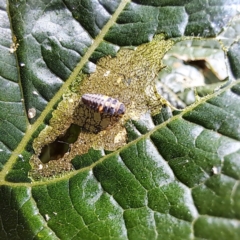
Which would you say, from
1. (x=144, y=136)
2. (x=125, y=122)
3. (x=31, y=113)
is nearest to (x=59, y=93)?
(x=31, y=113)

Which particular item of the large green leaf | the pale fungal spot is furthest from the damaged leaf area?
the pale fungal spot

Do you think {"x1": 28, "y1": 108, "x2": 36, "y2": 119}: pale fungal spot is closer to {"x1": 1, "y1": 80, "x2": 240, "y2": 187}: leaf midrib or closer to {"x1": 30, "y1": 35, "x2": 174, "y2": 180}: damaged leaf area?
{"x1": 30, "y1": 35, "x2": 174, "y2": 180}: damaged leaf area

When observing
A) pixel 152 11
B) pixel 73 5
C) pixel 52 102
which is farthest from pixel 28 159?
pixel 152 11

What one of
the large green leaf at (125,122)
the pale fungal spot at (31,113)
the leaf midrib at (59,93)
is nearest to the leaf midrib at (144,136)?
the large green leaf at (125,122)

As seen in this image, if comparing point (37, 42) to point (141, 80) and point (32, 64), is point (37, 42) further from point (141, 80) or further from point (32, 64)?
point (141, 80)

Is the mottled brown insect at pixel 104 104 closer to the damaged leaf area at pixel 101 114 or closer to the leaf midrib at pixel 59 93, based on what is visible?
the damaged leaf area at pixel 101 114

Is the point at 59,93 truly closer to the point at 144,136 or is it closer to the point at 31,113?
the point at 31,113

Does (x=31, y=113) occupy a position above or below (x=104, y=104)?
below
